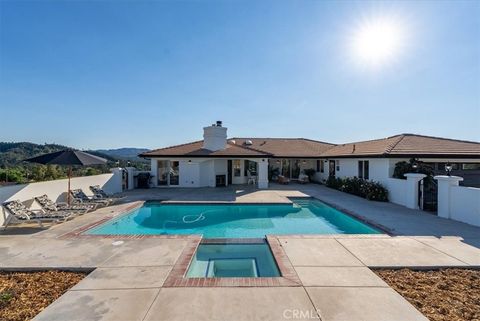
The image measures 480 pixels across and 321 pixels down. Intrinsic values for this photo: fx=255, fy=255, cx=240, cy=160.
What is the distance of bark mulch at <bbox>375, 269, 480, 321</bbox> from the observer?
4.38 metres

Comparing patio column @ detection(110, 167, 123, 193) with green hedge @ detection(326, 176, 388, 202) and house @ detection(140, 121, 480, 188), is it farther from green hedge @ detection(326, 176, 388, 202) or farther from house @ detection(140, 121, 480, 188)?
green hedge @ detection(326, 176, 388, 202)

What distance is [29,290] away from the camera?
5.10 metres

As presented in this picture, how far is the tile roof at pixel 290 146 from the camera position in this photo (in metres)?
28.2

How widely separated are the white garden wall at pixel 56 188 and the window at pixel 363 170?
738 inches

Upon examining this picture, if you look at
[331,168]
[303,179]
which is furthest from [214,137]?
[331,168]

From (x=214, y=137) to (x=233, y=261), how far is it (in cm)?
1726

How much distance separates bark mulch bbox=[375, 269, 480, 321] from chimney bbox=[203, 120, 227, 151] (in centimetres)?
1895

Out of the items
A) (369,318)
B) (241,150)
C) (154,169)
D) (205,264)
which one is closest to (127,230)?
(205,264)

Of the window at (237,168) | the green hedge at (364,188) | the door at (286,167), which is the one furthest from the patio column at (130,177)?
the green hedge at (364,188)

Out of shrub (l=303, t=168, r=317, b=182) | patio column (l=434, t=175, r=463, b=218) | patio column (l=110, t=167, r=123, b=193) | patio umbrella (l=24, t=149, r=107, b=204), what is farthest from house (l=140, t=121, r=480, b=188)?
patio umbrella (l=24, t=149, r=107, b=204)

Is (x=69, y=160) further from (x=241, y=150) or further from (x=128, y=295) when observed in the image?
(x=241, y=150)

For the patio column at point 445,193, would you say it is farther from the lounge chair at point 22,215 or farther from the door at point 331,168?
the lounge chair at point 22,215

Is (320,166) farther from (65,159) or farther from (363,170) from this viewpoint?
(65,159)

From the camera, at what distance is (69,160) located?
1196cm
